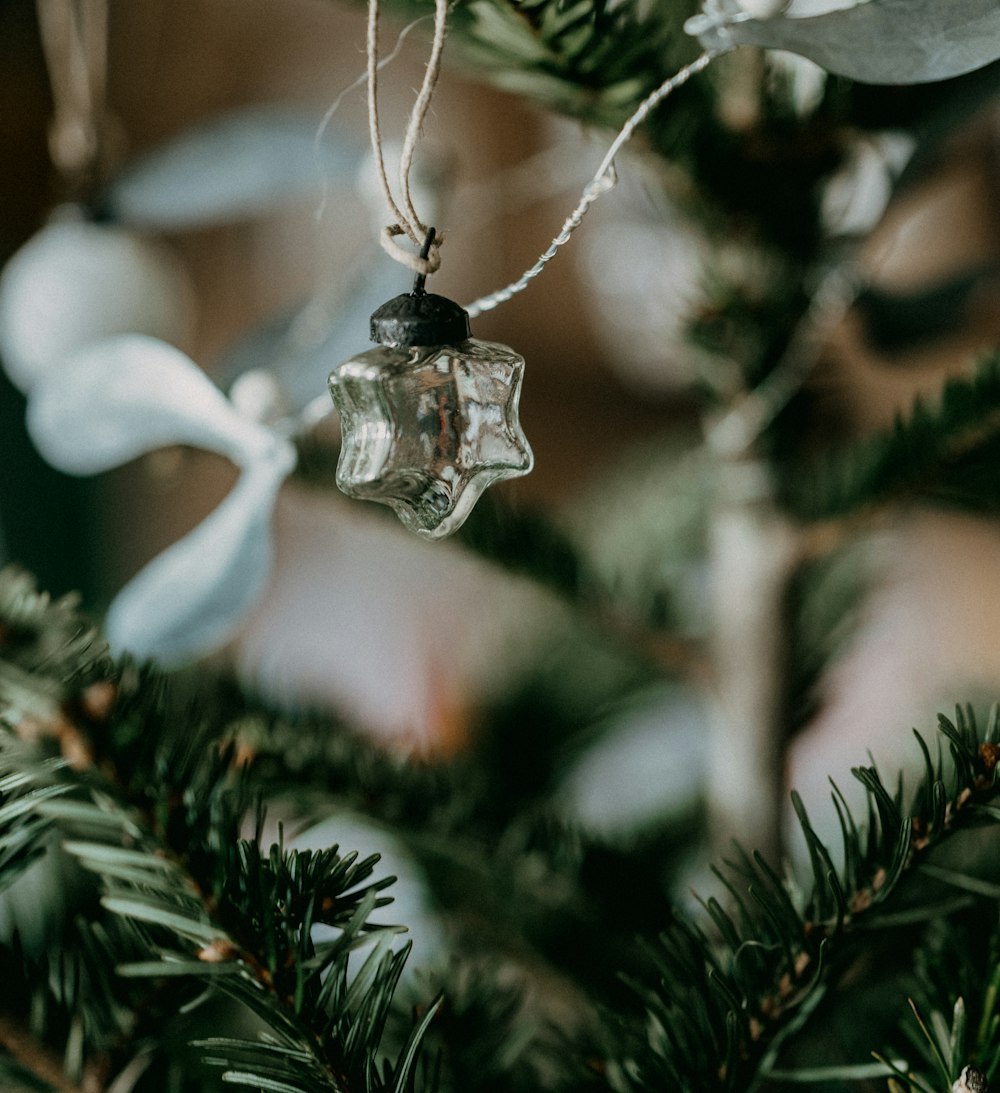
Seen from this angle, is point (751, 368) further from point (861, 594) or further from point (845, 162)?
point (861, 594)

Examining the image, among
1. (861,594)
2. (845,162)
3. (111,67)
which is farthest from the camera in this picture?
(111,67)

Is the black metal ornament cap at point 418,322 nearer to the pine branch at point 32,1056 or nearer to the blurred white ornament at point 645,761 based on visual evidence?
the pine branch at point 32,1056

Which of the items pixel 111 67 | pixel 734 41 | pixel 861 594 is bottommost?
pixel 861 594

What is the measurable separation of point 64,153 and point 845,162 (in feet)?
0.99

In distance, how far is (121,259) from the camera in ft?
1.24

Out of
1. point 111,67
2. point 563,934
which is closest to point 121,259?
point 563,934

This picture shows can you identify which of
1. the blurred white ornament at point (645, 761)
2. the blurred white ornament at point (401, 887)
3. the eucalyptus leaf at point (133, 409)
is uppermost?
the eucalyptus leaf at point (133, 409)

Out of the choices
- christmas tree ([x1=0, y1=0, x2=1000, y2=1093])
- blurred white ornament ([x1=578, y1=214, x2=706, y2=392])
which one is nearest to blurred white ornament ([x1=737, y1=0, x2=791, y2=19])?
christmas tree ([x1=0, y1=0, x2=1000, y2=1093])

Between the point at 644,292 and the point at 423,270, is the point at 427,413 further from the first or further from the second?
the point at 644,292

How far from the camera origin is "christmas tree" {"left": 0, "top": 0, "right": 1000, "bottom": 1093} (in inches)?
7.9

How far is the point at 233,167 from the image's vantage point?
1.23ft

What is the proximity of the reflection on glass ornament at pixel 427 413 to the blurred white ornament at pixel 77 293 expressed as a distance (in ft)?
0.68

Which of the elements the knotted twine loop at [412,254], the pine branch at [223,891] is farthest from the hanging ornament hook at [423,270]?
the pine branch at [223,891]

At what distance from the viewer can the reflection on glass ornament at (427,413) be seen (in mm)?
202
